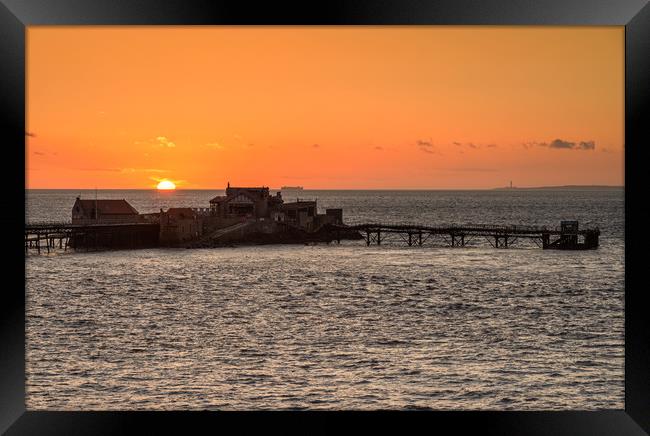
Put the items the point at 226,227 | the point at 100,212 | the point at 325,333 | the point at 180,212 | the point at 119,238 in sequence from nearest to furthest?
the point at 325,333, the point at 100,212, the point at 119,238, the point at 180,212, the point at 226,227

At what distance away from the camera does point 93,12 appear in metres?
5.27

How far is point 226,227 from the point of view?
A: 7462 cm

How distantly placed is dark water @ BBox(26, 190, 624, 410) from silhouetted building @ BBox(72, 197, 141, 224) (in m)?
6.59

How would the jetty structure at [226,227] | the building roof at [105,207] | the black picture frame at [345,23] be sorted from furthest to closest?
Result: the building roof at [105,207], the jetty structure at [226,227], the black picture frame at [345,23]

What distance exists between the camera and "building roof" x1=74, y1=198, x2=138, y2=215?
2751 inches

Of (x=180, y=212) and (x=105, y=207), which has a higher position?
(x=105, y=207)

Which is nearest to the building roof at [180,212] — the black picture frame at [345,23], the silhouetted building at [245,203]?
the silhouetted building at [245,203]

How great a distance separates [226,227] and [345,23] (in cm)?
7011

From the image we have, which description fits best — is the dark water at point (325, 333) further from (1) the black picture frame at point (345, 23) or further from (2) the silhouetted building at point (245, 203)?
(1) the black picture frame at point (345, 23)

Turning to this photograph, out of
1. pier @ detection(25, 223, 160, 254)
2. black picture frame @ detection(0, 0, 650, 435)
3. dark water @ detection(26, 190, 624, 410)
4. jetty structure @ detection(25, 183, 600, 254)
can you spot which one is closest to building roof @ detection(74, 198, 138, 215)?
jetty structure @ detection(25, 183, 600, 254)

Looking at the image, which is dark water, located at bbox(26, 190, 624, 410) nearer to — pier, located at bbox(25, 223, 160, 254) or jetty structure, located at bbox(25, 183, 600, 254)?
jetty structure, located at bbox(25, 183, 600, 254)

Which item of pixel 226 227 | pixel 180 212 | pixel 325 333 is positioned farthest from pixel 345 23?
pixel 226 227

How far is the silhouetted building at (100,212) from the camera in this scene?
69.4m

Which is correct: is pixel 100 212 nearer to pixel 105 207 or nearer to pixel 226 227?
pixel 105 207
